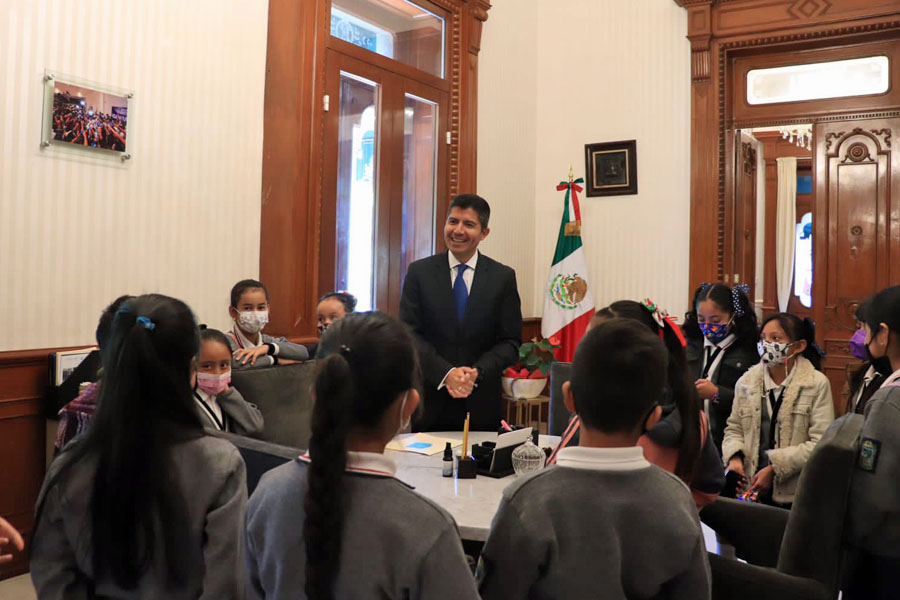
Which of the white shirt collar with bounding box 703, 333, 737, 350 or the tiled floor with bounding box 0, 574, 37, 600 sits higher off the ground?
the white shirt collar with bounding box 703, 333, 737, 350

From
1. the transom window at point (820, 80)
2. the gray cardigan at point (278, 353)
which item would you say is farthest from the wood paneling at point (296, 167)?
the transom window at point (820, 80)

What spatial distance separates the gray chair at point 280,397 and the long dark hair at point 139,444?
1.75 metres

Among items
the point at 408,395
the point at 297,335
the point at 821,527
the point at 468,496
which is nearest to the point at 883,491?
the point at 821,527

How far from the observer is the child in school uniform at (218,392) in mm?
2656

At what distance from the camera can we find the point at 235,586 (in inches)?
53.1

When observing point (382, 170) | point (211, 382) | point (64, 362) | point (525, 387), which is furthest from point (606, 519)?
point (382, 170)

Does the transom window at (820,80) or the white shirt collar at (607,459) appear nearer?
the white shirt collar at (607,459)

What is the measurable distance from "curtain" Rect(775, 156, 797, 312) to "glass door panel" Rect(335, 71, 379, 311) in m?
5.45

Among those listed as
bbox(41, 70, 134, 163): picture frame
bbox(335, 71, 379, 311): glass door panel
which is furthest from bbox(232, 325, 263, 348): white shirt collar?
bbox(335, 71, 379, 311): glass door panel

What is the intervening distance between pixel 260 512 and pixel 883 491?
151 cm

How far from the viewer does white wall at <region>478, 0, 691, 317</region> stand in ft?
19.3

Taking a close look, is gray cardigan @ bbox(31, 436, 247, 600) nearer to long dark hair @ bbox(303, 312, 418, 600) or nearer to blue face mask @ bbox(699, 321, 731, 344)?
long dark hair @ bbox(303, 312, 418, 600)

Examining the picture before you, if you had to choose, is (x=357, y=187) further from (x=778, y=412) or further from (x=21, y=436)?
(x=778, y=412)

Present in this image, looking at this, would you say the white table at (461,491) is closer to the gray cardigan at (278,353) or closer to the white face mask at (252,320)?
the gray cardigan at (278,353)
